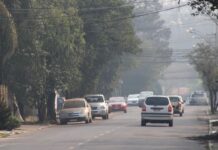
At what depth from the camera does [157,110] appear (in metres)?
49.1

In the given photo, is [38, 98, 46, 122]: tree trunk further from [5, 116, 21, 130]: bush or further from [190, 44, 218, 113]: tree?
[190, 44, 218, 113]: tree

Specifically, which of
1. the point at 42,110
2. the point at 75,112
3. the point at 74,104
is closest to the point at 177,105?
the point at 42,110

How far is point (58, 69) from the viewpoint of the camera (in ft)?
189

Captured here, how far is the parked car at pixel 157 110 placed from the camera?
4909 cm

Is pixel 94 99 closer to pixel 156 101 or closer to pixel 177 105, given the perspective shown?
pixel 177 105

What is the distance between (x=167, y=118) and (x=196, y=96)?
218 feet

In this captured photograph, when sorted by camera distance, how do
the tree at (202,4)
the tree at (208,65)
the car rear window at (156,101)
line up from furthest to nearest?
the tree at (208,65) < the car rear window at (156,101) < the tree at (202,4)

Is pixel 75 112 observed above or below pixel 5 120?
above

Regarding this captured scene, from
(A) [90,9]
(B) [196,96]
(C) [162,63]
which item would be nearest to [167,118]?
(A) [90,9]

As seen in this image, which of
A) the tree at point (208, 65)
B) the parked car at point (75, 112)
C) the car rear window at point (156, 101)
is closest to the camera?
the car rear window at point (156, 101)

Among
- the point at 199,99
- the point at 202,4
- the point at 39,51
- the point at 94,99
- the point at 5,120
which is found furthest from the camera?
the point at 199,99

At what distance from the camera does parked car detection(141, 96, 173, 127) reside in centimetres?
4909

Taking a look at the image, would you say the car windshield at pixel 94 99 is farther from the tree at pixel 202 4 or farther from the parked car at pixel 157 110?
the tree at pixel 202 4

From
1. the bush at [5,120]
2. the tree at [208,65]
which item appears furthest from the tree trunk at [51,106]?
the tree at [208,65]
